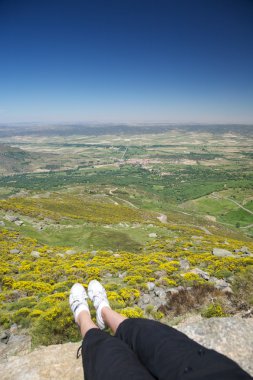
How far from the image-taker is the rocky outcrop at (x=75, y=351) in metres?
6.55

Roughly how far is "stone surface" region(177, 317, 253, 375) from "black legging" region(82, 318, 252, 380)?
3.04 metres

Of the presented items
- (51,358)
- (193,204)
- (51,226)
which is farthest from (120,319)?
(193,204)

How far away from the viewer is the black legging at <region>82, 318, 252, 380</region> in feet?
12.6

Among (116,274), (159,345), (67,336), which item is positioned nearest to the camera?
(159,345)

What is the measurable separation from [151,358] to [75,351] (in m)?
3.91

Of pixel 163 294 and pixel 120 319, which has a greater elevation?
pixel 120 319

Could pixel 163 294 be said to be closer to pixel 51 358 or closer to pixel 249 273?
pixel 249 273

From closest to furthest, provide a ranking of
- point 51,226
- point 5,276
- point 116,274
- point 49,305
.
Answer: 1. point 49,305
2. point 5,276
3. point 116,274
4. point 51,226

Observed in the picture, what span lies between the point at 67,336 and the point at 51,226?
27.4 m

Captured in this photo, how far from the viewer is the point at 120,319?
6.43 meters

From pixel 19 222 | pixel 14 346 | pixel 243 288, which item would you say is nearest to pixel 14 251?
pixel 19 222

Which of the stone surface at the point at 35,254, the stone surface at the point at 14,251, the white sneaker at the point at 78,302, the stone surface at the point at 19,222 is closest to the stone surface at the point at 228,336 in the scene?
the white sneaker at the point at 78,302

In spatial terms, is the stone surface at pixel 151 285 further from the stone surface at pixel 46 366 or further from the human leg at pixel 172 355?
the human leg at pixel 172 355

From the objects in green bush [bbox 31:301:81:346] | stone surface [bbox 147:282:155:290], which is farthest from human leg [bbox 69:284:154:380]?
stone surface [bbox 147:282:155:290]
